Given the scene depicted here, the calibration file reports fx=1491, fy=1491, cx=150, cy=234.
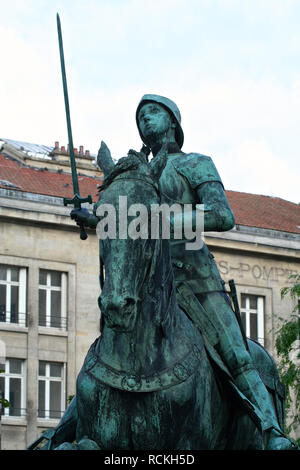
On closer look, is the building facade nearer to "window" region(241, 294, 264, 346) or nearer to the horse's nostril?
"window" region(241, 294, 264, 346)

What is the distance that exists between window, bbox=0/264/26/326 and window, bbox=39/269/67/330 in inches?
32.5

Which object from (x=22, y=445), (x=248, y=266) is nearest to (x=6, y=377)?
(x=22, y=445)

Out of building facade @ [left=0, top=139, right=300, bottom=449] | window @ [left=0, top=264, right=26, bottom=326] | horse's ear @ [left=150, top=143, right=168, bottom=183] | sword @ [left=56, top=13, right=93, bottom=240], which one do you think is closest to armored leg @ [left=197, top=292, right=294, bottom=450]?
sword @ [left=56, top=13, right=93, bottom=240]

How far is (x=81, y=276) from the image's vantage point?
52500 mm

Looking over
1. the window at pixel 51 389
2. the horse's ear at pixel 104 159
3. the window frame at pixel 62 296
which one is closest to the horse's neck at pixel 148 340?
the horse's ear at pixel 104 159

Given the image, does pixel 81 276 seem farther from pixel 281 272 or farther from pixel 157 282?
pixel 157 282

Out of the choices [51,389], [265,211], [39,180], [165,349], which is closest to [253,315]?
[265,211]

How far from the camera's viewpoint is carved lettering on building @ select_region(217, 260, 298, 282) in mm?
55906

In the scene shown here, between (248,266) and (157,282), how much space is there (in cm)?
4722

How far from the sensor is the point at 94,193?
52438mm

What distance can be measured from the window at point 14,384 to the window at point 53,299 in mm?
1786

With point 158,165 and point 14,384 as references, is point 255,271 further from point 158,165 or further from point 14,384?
point 158,165

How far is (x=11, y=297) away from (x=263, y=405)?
133ft

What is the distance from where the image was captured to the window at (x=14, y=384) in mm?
49844
